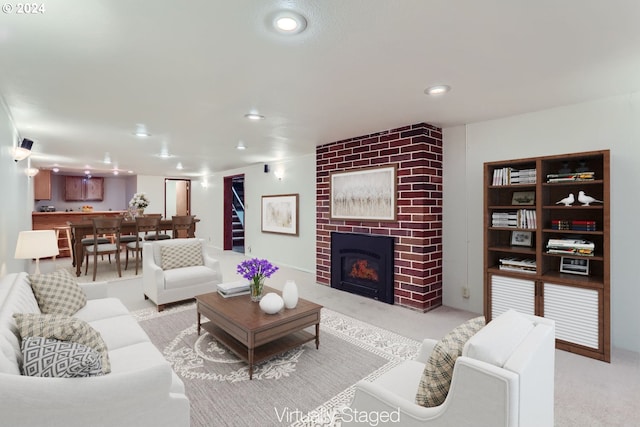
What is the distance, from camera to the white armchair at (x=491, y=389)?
1.09m

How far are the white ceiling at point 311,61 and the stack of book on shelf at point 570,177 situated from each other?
0.67 metres

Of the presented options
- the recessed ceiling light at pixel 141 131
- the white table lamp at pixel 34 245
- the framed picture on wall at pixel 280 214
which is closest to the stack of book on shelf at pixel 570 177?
the framed picture on wall at pixel 280 214

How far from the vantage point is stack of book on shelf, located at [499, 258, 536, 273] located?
2992 millimetres

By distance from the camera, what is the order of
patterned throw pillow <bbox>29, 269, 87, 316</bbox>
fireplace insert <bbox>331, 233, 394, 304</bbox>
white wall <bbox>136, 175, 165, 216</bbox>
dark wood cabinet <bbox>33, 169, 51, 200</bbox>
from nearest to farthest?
patterned throw pillow <bbox>29, 269, 87, 316</bbox> < fireplace insert <bbox>331, 233, 394, 304</bbox> < dark wood cabinet <bbox>33, 169, 51, 200</bbox> < white wall <bbox>136, 175, 165, 216</bbox>

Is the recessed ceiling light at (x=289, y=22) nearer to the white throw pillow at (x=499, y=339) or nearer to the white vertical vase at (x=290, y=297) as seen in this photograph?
the white throw pillow at (x=499, y=339)

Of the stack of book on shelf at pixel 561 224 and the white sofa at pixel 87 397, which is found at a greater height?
the stack of book on shelf at pixel 561 224

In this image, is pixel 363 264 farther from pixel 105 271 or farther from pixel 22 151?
pixel 105 271

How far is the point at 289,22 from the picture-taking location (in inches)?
63.7

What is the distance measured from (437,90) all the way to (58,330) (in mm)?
2888

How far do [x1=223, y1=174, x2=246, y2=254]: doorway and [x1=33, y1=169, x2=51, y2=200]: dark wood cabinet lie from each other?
456cm

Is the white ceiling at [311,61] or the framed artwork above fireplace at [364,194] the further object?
the framed artwork above fireplace at [364,194]

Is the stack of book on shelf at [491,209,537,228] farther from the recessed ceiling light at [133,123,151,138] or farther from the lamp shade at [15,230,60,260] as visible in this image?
the lamp shade at [15,230,60,260]

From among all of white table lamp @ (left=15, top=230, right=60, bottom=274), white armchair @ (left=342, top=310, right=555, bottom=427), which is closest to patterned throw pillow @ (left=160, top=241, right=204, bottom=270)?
white table lamp @ (left=15, top=230, right=60, bottom=274)

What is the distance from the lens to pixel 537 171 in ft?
9.43
